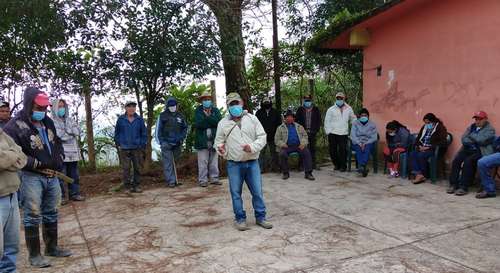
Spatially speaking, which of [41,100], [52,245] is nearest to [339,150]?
[52,245]

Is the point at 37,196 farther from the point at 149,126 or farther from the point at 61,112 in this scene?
the point at 149,126

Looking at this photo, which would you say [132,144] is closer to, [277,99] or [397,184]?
[277,99]

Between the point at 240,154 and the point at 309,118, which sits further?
the point at 309,118

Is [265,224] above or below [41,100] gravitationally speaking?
below

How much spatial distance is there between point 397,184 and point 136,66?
16.6 feet

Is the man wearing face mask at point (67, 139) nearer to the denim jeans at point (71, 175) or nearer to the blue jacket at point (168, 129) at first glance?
the denim jeans at point (71, 175)

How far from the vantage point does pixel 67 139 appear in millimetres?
7090

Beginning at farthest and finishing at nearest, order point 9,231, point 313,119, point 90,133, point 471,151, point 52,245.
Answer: point 90,133 < point 313,119 < point 471,151 < point 52,245 < point 9,231

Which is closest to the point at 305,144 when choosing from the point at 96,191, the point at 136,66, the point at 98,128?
the point at 136,66

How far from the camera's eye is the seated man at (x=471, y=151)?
653cm

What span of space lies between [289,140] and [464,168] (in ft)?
10.2

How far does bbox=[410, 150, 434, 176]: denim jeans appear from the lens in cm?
757

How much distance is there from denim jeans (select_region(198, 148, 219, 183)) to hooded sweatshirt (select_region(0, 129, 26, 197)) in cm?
453

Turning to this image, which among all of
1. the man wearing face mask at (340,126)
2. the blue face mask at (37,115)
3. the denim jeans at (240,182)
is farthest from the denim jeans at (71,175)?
the man wearing face mask at (340,126)
